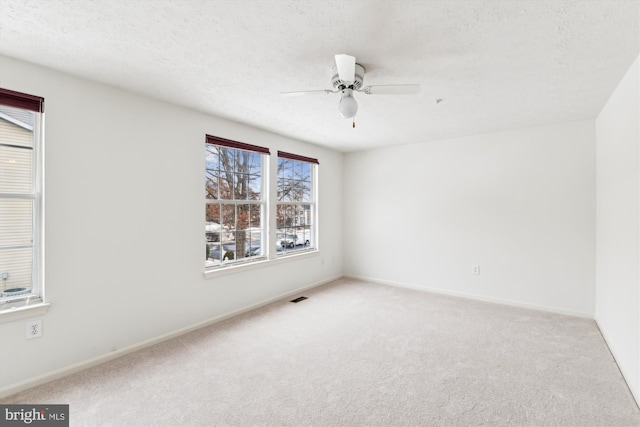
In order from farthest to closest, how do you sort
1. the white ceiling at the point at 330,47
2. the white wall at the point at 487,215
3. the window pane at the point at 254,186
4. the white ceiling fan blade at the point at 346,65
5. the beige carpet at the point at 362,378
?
the window pane at the point at 254,186
the white wall at the point at 487,215
the beige carpet at the point at 362,378
the white ceiling fan blade at the point at 346,65
the white ceiling at the point at 330,47

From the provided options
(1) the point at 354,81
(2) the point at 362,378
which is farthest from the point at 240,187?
(2) the point at 362,378

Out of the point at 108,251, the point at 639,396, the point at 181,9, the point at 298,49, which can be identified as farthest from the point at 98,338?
the point at 639,396

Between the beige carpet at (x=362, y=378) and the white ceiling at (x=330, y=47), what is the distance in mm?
2304

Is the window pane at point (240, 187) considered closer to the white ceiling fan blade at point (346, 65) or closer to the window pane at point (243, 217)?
the window pane at point (243, 217)

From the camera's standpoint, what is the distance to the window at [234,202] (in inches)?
131

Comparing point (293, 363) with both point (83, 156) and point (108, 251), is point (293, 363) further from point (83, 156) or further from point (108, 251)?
point (83, 156)

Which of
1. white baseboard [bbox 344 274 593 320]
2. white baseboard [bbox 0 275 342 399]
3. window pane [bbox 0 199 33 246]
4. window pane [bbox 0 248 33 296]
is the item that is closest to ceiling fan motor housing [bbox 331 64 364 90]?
window pane [bbox 0 199 33 246]

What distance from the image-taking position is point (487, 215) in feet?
13.1

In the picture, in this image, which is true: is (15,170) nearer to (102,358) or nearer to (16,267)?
(16,267)

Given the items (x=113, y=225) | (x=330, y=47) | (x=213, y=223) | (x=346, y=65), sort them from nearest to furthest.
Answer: (x=346, y=65) → (x=330, y=47) → (x=113, y=225) → (x=213, y=223)

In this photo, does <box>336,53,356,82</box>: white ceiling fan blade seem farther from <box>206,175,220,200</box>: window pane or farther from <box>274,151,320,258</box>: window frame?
<box>274,151,320,258</box>: window frame

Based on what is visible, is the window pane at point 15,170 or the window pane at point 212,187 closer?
the window pane at point 15,170
